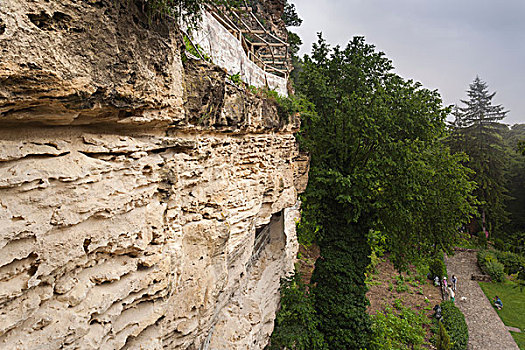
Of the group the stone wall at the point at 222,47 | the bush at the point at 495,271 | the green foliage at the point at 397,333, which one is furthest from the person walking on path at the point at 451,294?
the stone wall at the point at 222,47

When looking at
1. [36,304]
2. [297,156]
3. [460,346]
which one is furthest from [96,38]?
[460,346]

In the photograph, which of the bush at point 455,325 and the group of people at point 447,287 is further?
the group of people at point 447,287

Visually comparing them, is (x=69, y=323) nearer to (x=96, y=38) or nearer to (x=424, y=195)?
(x=96, y=38)

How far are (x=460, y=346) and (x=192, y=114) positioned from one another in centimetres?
1369

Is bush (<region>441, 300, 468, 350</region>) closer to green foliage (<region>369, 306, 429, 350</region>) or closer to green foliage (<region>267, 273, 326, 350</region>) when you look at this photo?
green foliage (<region>369, 306, 429, 350</region>)

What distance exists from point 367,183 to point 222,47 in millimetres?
6446

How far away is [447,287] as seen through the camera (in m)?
15.2

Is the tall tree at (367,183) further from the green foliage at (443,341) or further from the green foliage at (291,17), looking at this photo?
the green foliage at (291,17)

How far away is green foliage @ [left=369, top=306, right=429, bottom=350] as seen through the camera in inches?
384

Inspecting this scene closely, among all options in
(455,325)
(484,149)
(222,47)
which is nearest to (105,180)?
(222,47)

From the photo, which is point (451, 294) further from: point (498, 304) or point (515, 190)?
point (515, 190)

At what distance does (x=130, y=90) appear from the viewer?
233 cm

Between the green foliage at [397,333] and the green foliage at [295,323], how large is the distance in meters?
2.09

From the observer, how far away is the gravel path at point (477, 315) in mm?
11327
